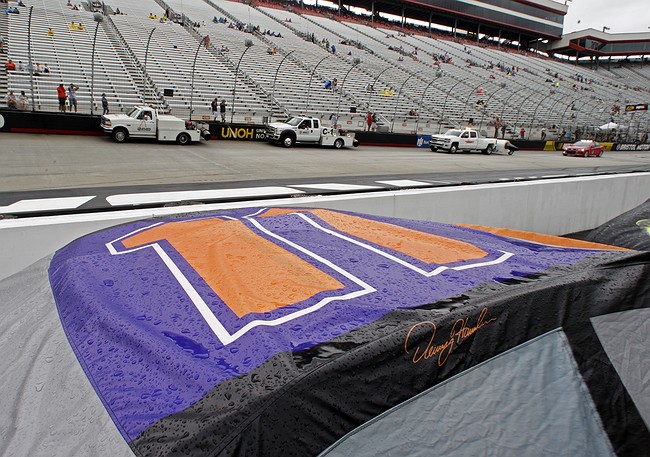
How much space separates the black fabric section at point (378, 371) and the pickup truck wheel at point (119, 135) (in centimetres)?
1782

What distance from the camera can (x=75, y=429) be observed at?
1127 millimetres

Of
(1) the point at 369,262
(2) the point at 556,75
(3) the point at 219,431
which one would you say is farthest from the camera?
(2) the point at 556,75

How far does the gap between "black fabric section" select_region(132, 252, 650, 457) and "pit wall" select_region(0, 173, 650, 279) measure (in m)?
2.60

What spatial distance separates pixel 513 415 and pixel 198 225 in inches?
74.4

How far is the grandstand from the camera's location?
24500 millimetres

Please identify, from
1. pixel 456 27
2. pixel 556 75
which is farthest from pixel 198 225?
pixel 456 27

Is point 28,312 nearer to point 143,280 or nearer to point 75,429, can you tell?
point 143,280

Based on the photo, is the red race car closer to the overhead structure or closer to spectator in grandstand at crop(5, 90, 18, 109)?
spectator in grandstand at crop(5, 90, 18, 109)

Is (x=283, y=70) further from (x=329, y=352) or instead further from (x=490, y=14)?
(x=490, y=14)

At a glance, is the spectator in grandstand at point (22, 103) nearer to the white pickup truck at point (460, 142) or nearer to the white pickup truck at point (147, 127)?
the white pickup truck at point (147, 127)

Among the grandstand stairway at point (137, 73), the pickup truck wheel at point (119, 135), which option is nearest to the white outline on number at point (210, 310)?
the pickup truck wheel at point (119, 135)

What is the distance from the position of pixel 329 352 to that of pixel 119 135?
17943mm

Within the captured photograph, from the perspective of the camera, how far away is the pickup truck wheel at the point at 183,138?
59.4 feet

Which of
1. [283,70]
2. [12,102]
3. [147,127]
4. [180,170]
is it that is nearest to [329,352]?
[180,170]
